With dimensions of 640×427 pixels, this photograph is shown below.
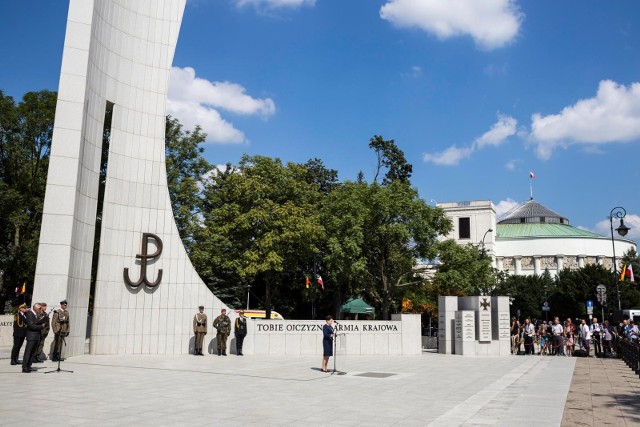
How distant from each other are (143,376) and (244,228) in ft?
78.2

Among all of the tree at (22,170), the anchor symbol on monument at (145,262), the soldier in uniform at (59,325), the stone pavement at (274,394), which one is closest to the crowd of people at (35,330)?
the soldier in uniform at (59,325)

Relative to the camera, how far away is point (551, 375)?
54.9 feet

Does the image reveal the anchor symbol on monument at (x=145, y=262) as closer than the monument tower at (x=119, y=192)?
No

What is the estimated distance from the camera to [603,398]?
39.4 ft

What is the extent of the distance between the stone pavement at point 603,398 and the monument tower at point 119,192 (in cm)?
1386

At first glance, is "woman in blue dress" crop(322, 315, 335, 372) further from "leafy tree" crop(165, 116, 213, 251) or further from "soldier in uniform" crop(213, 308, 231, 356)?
"leafy tree" crop(165, 116, 213, 251)

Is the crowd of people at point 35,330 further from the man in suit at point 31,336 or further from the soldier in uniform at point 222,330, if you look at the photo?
the soldier in uniform at point 222,330

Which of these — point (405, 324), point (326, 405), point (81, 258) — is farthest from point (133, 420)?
point (405, 324)

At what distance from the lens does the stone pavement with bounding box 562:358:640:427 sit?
9430 millimetres

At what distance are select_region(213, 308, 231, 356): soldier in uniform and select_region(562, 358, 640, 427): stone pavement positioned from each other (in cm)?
1239

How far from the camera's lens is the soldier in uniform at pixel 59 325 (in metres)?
16.2

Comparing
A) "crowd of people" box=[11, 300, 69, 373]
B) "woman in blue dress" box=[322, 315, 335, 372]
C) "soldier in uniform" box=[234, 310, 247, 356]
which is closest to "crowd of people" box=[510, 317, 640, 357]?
"soldier in uniform" box=[234, 310, 247, 356]

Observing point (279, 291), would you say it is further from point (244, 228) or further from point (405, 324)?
point (405, 324)

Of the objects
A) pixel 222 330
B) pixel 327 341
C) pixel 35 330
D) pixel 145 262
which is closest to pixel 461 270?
pixel 222 330
